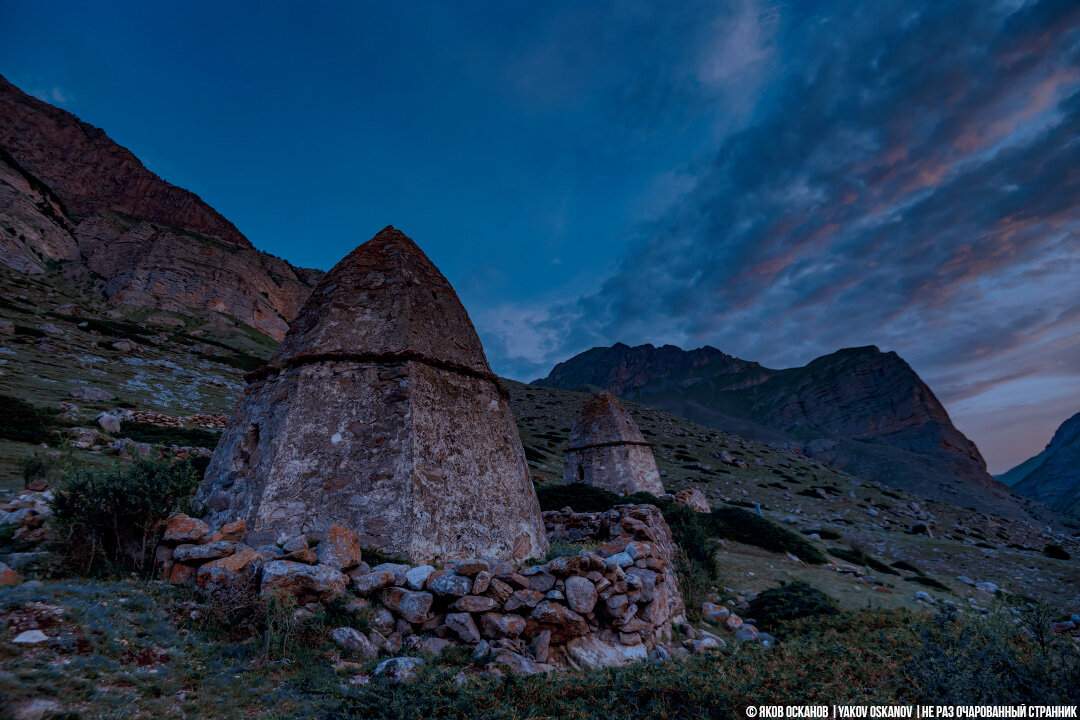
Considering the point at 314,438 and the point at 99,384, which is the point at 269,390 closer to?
the point at 314,438

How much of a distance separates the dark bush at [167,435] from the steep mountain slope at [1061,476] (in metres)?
156

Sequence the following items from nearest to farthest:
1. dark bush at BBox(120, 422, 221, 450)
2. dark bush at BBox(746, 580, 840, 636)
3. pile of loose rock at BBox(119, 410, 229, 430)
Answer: dark bush at BBox(746, 580, 840, 636)
dark bush at BBox(120, 422, 221, 450)
pile of loose rock at BBox(119, 410, 229, 430)

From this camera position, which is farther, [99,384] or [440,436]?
[99,384]

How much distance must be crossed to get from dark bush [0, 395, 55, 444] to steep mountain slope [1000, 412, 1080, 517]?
526 feet

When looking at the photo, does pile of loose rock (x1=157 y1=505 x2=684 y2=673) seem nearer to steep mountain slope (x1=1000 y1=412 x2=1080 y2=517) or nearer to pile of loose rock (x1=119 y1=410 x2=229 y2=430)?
pile of loose rock (x1=119 y1=410 x2=229 y2=430)

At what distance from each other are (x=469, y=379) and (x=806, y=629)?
8.94 metres

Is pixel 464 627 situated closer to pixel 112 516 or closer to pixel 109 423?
pixel 112 516

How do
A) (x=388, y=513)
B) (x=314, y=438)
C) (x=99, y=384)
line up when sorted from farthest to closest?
1. (x=99, y=384)
2. (x=314, y=438)
3. (x=388, y=513)

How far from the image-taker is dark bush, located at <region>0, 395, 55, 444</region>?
14.4m

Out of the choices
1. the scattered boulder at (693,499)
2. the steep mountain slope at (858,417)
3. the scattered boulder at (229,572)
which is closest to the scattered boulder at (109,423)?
the scattered boulder at (229,572)

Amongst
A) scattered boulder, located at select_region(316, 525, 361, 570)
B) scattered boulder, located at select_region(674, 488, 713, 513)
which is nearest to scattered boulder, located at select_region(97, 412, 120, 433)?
scattered boulder, located at select_region(316, 525, 361, 570)

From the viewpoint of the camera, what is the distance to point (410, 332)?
28.7ft

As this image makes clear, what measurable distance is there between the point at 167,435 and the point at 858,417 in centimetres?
14546

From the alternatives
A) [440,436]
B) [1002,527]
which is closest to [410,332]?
[440,436]
